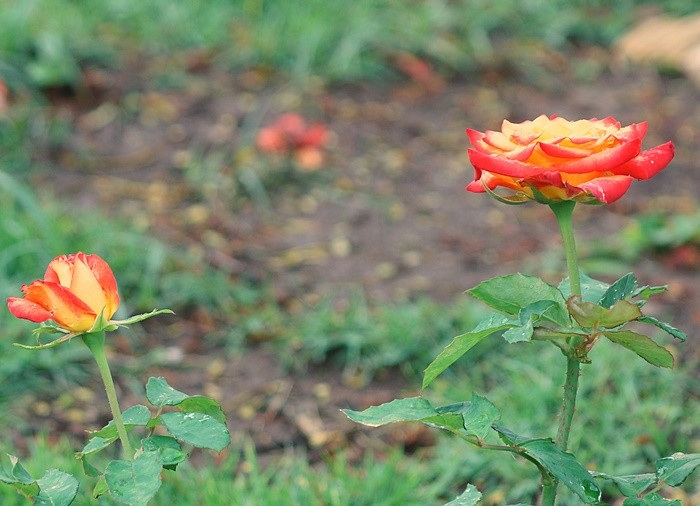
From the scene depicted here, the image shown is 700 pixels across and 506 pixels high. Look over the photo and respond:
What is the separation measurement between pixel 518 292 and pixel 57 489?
1.87 ft

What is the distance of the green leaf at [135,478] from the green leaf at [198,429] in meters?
0.04

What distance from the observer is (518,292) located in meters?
1.12

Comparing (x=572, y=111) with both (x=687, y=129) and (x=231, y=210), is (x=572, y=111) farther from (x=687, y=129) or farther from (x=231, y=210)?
(x=231, y=210)

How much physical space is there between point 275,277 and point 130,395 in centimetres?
74

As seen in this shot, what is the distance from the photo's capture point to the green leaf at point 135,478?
1043 mm

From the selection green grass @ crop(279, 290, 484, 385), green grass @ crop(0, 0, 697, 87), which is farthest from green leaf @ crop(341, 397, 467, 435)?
green grass @ crop(0, 0, 697, 87)

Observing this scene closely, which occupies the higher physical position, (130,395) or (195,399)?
(195,399)

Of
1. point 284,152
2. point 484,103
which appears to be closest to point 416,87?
point 484,103

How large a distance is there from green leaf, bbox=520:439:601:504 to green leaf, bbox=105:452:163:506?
0.41 metres

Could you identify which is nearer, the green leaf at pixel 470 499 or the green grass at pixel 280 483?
the green leaf at pixel 470 499

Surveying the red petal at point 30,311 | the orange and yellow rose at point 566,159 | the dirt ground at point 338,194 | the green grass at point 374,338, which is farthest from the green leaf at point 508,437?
the green grass at point 374,338

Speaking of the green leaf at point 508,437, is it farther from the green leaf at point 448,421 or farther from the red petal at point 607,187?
the red petal at point 607,187

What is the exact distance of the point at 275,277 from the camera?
10.1 ft

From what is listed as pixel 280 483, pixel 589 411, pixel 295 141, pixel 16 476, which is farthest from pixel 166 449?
pixel 295 141
